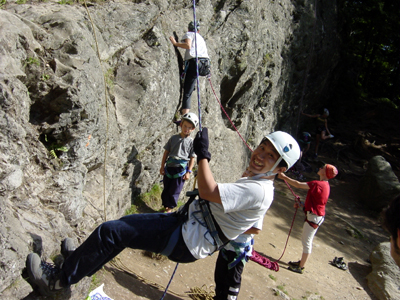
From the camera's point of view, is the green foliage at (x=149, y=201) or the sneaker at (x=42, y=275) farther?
the green foliage at (x=149, y=201)

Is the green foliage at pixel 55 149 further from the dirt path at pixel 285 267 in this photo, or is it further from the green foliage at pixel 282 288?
the green foliage at pixel 282 288

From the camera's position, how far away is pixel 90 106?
4.28 meters

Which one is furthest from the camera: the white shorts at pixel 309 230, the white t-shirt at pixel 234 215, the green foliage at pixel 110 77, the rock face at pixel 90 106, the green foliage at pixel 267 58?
the green foliage at pixel 267 58

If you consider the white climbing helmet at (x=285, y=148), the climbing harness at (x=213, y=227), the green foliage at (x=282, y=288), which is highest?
the white climbing helmet at (x=285, y=148)

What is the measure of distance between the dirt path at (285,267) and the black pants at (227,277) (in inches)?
36.8

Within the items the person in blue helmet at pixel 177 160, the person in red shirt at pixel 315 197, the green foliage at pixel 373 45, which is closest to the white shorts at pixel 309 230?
the person in red shirt at pixel 315 197

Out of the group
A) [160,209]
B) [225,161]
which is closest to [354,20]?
[225,161]

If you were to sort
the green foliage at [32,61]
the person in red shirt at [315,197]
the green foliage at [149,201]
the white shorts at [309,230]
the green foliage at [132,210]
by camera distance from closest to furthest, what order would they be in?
the green foliage at [32,61], the green foliage at [132,210], the person in red shirt at [315,197], the green foliage at [149,201], the white shorts at [309,230]

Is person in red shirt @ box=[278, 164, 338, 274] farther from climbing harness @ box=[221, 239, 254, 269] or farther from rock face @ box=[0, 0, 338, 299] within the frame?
rock face @ box=[0, 0, 338, 299]

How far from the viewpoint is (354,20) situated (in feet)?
66.0

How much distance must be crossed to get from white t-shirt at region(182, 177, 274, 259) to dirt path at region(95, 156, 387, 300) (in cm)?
154

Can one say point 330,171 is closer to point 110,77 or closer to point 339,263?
point 339,263

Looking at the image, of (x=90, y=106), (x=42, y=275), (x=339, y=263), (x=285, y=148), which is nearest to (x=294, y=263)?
(x=339, y=263)

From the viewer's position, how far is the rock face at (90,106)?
3.38 m
